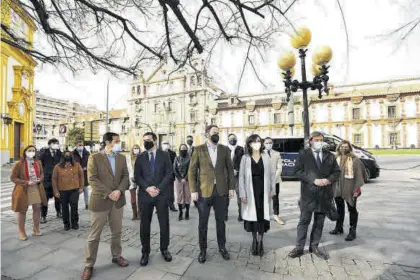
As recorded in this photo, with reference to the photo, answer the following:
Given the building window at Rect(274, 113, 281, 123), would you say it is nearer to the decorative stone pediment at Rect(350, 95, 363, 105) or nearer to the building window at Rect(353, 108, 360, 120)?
the decorative stone pediment at Rect(350, 95, 363, 105)

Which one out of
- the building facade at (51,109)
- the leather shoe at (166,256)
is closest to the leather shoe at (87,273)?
the leather shoe at (166,256)

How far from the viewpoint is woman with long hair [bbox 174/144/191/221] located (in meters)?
5.90

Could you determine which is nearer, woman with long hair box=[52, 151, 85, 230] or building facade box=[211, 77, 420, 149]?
woman with long hair box=[52, 151, 85, 230]

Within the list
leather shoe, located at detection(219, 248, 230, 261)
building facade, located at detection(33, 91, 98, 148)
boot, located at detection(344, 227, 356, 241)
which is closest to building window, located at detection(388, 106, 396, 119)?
boot, located at detection(344, 227, 356, 241)

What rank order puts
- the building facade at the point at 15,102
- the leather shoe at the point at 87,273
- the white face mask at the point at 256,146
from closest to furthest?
the leather shoe at the point at 87,273 → the white face mask at the point at 256,146 → the building facade at the point at 15,102

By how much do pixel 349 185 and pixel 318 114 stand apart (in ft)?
157

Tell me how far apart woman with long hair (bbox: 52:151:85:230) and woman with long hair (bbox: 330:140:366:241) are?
528cm

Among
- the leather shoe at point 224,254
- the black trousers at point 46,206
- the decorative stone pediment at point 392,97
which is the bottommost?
the leather shoe at point 224,254

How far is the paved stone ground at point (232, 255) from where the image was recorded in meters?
3.15

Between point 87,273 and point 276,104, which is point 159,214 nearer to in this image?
point 87,273

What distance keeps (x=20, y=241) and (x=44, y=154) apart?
2.20 metres

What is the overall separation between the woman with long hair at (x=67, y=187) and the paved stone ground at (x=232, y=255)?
0.96 ft

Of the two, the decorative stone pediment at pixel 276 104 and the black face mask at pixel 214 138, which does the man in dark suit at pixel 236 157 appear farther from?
the decorative stone pediment at pixel 276 104

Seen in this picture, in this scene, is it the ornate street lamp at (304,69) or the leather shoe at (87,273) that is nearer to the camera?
the leather shoe at (87,273)
